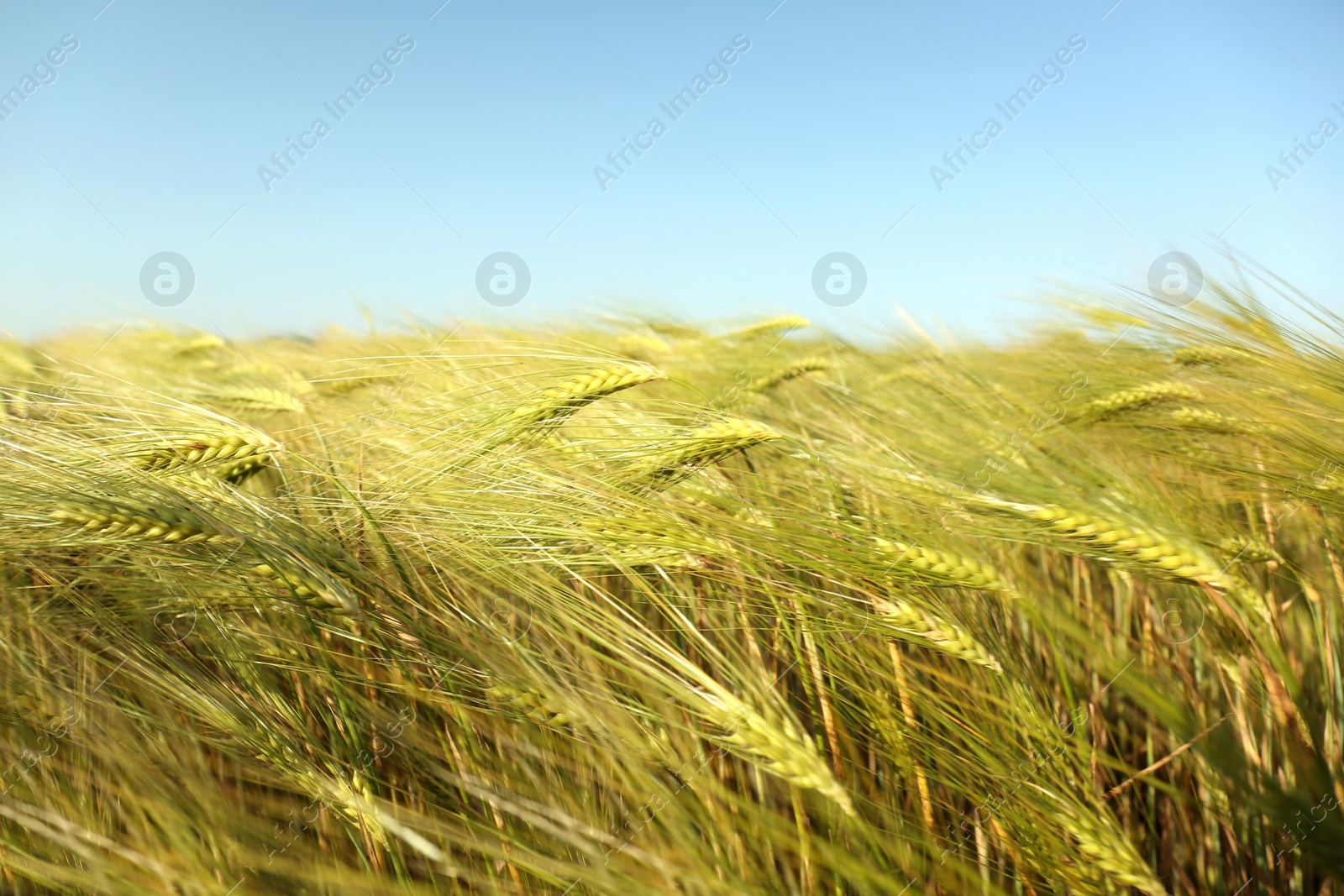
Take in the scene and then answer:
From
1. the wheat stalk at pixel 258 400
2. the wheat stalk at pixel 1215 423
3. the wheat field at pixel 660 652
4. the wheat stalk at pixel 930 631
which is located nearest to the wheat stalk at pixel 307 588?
the wheat field at pixel 660 652

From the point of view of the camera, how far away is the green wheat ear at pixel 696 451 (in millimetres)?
1159

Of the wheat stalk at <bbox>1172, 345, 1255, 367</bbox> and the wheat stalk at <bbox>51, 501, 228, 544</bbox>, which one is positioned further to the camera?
the wheat stalk at <bbox>1172, 345, 1255, 367</bbox>

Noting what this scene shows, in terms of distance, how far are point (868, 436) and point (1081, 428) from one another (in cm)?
54

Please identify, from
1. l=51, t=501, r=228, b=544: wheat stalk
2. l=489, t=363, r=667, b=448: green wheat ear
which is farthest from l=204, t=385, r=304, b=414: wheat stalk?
l=51, t=501, r=228, b=544: wheat stalk

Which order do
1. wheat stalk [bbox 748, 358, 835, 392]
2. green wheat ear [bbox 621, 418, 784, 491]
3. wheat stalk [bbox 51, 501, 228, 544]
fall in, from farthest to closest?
wheat stalk [bbox 748, 358, 835, 392] < green wheat ear [bbox 621, 418, 784, 491] < wheat stalk [bbox 51, 501, 228, 544]

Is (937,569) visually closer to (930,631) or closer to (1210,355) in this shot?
(930,631)

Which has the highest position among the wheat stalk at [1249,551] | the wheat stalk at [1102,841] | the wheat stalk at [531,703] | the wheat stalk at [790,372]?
the wheat stalk at [790,372]

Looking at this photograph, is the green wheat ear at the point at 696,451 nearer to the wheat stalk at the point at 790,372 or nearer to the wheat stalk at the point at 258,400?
the wheat stalk at the point at 258,400

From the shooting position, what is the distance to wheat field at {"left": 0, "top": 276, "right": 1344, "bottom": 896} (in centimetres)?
81

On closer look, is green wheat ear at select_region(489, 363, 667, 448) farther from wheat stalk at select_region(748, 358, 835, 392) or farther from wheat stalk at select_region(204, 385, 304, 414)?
wheat stalk at select_region(748, 358, 835, 392)

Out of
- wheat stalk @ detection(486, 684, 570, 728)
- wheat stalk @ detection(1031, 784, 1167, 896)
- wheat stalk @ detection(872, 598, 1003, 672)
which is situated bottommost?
wheat stalk @ detection(1031, 784, 1167, 896)

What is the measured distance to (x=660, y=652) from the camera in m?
0.88

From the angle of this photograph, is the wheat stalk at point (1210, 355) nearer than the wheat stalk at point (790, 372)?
Yes

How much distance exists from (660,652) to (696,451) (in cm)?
40
